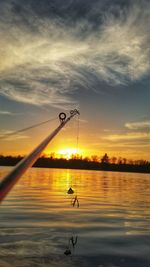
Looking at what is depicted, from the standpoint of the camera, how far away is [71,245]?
14.8m

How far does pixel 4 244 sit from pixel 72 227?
6.19m

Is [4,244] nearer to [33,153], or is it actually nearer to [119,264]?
[119,264]

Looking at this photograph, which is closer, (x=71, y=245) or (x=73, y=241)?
(x=71, y=245)

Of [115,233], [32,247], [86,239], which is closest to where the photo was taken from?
[32,247]

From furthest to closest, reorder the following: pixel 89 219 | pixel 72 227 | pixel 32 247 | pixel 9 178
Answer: pixel 89 219
pixel 72 227
pixel 32 247
pixel 9 178

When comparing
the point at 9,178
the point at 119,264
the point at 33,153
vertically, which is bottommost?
the point at 119,264

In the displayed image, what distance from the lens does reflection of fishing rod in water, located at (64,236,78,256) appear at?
13.4 metres

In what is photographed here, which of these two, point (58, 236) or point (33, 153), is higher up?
point (33, 153)

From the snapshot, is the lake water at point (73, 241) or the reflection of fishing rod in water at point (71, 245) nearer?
the lake water at point (73, 241)

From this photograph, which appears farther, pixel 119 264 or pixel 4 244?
pixel 4 244

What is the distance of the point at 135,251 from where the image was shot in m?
14.4

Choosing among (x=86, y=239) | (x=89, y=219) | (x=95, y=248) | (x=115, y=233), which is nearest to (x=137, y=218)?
(x=89, y=219)

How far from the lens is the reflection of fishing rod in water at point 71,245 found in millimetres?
13363

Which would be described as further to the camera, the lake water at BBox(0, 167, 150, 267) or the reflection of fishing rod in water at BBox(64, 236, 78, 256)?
the reflection of fishing rod in water at BBox(64, 236, 78, 256)
